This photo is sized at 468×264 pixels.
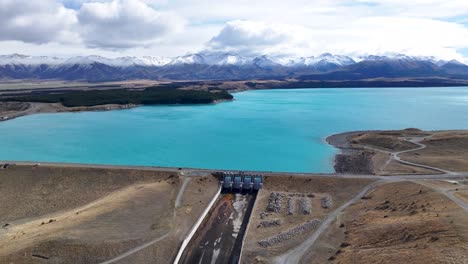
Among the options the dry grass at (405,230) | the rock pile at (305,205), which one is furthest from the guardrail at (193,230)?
the dry grass at (405,230)

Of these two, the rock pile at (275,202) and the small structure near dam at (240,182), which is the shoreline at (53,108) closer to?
the small structure near dam at (240,182)

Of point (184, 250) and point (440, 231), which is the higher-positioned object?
point (440, 231)

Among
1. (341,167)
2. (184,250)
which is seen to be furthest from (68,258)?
(341,167)

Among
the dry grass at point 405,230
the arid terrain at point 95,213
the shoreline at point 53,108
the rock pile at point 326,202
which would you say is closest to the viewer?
the dry grass at point 405,230

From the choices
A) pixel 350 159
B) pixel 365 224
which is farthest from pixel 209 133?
pixel 365 224

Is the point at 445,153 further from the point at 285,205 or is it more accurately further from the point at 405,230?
the point at 405,230

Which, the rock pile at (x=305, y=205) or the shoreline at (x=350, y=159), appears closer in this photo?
the rock pile at (x=305, y=205)

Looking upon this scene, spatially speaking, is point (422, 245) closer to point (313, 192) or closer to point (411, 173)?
point (313, 192)
